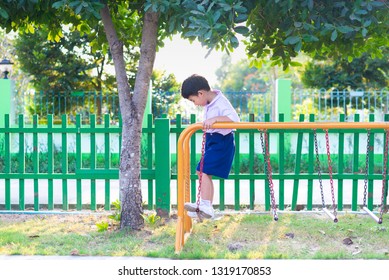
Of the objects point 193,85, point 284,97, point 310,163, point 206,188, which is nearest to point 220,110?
point 193,85

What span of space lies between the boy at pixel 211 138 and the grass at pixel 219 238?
0.43 meters

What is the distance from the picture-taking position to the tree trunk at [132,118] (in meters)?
6.34

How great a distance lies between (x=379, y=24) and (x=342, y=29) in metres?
0.86

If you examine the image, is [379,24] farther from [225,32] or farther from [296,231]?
[296,231]

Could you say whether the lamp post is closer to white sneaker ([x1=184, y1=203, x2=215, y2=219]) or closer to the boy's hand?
white sneaker ([x1=184, y1=203, x2=215, y2=219])

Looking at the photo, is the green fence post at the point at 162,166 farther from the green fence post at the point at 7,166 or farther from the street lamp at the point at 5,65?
the street lamp at the point at 5,65

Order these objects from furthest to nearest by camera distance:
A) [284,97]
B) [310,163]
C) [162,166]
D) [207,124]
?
[284,97], [310,163], [162,166], [207,124]

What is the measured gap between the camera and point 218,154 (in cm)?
572

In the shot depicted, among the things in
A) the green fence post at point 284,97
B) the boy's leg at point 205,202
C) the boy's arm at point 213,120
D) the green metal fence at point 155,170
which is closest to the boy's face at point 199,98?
the boy's arm at point 213,120

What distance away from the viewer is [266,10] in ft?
18.8

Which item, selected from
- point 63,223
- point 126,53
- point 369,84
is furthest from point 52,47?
point 63,223

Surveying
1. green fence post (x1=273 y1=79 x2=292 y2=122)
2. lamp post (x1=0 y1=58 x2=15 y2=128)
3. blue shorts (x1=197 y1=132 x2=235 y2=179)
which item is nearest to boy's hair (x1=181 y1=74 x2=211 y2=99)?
blue shorts (x1=197 y1=132 x2=235 y2=179)

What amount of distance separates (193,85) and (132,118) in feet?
3.33

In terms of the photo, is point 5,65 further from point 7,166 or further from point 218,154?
point 218,154
